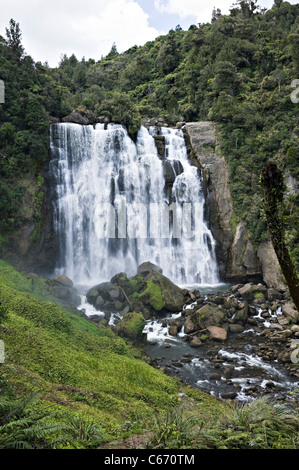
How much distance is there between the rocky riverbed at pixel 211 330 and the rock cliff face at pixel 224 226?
2.62m

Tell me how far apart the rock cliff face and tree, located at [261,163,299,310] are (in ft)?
54.9

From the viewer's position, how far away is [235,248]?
23.8 meters

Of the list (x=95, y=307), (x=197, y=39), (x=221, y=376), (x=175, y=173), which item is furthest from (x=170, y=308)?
(x=197, y=39)

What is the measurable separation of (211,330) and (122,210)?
12938 millimetres

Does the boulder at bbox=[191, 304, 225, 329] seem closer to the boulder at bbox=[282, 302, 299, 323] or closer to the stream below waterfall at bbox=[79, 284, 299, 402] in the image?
the stream below waterfall at bbox=[79, 284, 299, 402]

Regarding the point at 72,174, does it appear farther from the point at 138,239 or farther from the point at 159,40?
the point at 159,40

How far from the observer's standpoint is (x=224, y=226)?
25.1m

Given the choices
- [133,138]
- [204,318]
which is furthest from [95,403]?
[133,138]

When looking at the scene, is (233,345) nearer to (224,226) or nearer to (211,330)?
(211,330)

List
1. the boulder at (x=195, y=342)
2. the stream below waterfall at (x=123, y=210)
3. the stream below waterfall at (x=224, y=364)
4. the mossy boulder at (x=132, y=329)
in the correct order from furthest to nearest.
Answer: the stream below waterfall at (x=123, y=210)
the boulder at (x=195, y=342)
the mossy boulder at (x=132, y=329)
the stream below waterfall at (x=224, y=364)

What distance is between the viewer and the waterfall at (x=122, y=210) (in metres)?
23.3

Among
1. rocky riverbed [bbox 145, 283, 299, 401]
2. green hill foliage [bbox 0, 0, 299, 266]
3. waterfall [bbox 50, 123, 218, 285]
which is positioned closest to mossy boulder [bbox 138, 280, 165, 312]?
rocky riverbed [bbox 145, 283, 299, 401]

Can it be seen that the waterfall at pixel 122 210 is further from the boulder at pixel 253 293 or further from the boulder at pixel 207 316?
the boulder at pixel 207 316

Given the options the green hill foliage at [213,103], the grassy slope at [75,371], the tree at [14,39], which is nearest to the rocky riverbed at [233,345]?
the grassy slope at [75,371]
